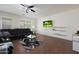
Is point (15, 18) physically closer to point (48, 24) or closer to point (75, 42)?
point (48, 24)

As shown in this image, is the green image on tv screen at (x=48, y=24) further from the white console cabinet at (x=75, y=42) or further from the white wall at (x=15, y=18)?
the white console cabinet at (x=75, y=42)

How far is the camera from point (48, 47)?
7.07 ft

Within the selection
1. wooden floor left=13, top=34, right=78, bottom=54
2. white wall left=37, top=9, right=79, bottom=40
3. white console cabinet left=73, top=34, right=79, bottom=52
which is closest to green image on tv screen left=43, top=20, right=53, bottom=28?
white wall left=37, top=9, right=79, bottom=40

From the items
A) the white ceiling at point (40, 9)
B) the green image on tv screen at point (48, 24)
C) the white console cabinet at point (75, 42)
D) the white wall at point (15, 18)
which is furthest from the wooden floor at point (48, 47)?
the white ceiling at point (40, 9)

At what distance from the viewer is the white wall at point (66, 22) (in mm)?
2037

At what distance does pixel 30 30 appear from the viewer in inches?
85.4

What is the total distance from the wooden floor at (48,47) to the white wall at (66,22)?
0.31 ft

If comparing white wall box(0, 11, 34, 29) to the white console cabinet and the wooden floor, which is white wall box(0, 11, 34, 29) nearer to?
the wooden floor

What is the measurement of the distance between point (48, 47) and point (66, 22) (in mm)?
541

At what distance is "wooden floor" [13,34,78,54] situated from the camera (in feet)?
6.91

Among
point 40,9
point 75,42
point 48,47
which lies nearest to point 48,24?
point 40,9

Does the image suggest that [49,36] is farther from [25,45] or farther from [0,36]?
[0,36]
